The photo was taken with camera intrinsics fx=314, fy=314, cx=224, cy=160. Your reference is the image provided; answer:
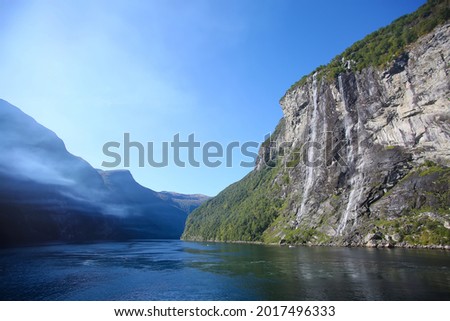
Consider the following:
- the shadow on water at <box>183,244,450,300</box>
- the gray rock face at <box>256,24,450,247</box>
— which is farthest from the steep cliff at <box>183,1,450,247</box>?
the shadow on water at <box>183,244,450,300</box>

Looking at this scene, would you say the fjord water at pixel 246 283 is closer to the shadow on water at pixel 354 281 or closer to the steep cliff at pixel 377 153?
the shadow on water at pixel 354 281

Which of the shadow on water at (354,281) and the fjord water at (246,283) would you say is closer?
the shadow on water at (354,281)

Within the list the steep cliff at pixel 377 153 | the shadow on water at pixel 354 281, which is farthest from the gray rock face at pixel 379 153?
the shadow on water at pixel 354 281

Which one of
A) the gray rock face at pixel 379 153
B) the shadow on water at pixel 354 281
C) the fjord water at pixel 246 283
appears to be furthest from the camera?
the gray rock face at pixel 379 153

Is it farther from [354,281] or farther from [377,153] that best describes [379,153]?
[354,281]

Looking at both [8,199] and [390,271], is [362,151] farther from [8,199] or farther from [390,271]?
[8,199]
